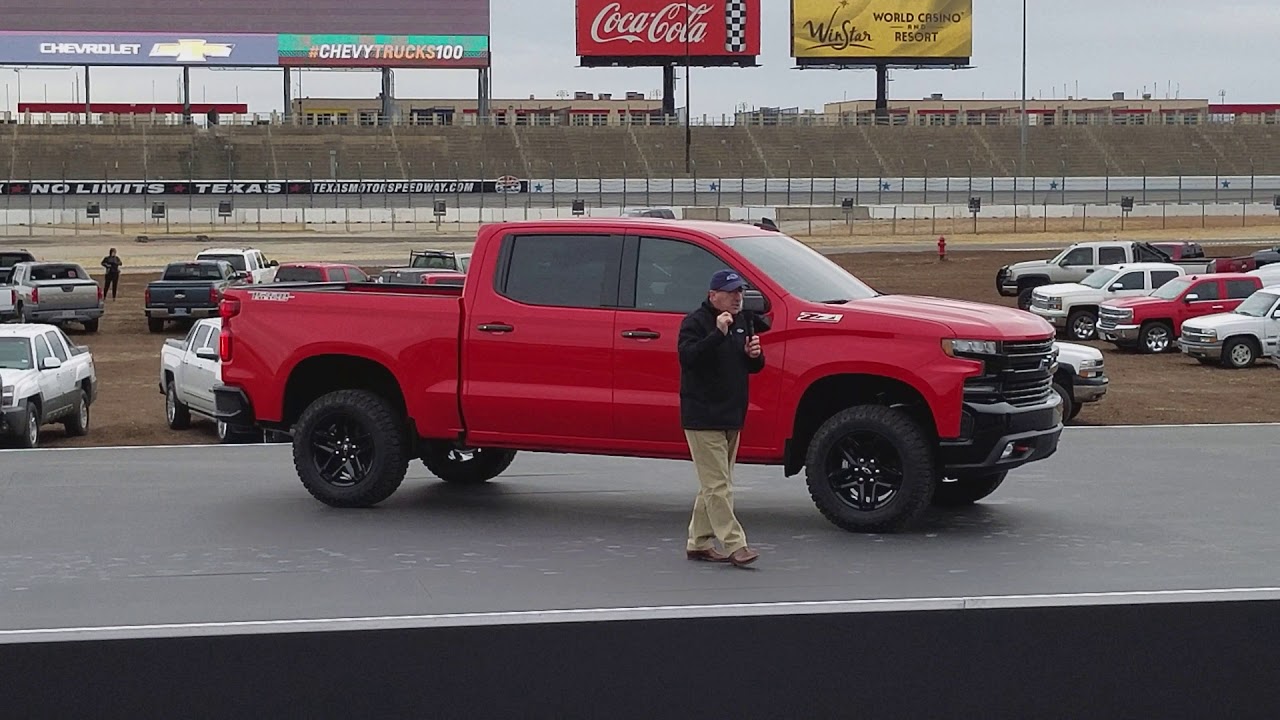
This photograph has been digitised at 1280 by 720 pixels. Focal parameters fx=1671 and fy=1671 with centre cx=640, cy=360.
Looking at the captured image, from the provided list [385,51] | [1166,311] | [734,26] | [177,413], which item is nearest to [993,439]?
[177,413]

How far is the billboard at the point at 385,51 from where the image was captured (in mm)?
105812

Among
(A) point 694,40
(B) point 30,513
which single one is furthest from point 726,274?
(A) point 694,40

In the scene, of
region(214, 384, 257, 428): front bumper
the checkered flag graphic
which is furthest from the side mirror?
the checkered flag graphic

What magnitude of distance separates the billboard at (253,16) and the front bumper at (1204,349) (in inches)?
3209

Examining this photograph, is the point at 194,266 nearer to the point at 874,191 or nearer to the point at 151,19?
the point at 874,191

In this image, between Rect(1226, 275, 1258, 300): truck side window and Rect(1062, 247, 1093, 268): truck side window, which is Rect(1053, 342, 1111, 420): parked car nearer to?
Rect(1226, 275, 1258, 300): truck side window

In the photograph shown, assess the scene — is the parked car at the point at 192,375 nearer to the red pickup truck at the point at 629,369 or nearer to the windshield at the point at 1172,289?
the red pickup truck at the point at 629,369

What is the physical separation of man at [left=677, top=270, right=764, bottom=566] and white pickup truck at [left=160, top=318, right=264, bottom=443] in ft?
39.4

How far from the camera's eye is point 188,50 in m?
103

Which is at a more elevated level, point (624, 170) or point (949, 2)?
point (949, 2)

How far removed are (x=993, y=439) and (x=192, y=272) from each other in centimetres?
3051

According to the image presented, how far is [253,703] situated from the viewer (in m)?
6.51

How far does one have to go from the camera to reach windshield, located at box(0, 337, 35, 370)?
67.1ft

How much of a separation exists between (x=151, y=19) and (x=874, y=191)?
47.1 metres
